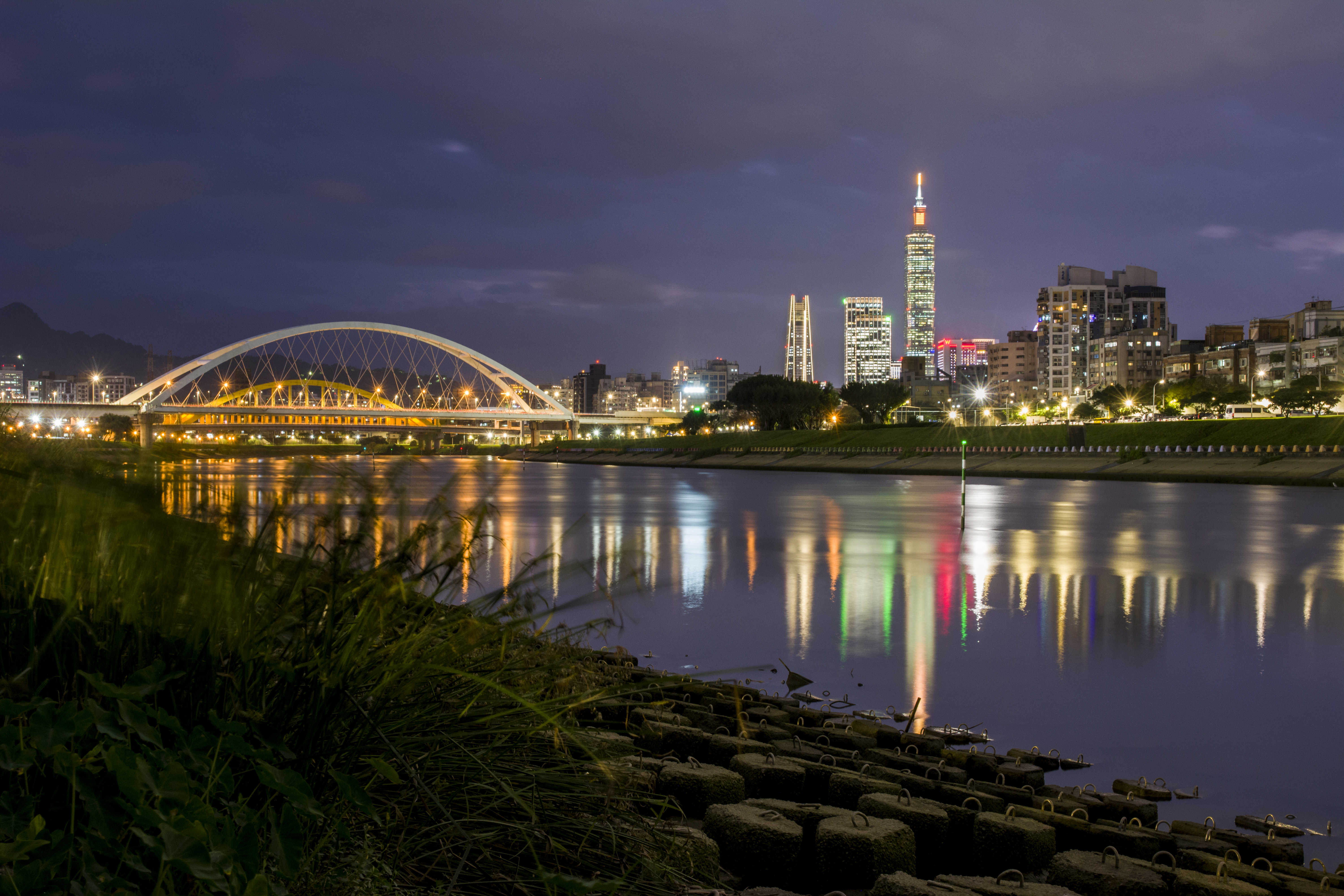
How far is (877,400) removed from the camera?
477 ft

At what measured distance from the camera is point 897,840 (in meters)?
4.51

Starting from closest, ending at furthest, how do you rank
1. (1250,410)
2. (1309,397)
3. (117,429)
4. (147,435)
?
(147,435) < (117,429) < (1309,397) < (1250,410)

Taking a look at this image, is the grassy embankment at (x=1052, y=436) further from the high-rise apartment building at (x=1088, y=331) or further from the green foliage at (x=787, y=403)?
the high-rise apartment building at (x=1088, y=331)

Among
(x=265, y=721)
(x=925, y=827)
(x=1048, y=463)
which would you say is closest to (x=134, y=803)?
(x=265, y=721)

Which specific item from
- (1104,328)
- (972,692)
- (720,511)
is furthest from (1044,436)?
(1104,328)

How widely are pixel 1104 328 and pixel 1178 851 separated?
20935 cm

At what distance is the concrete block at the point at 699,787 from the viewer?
500 centimetres

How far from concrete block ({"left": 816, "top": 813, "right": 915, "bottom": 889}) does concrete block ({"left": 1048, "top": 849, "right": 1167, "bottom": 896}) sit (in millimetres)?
702

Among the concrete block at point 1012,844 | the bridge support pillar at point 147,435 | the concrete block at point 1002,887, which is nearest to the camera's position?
the bridge support pillar at point 147,435

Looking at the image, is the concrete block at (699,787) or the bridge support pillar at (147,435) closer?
the bridge support pillar at (147,435)

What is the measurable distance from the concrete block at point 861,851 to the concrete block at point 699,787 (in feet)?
2.00

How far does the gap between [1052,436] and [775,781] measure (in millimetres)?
88759

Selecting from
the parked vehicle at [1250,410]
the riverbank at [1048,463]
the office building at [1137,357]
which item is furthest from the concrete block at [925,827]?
the office building at [1137,357]

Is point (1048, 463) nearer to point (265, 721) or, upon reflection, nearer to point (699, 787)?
point (699, 787)
